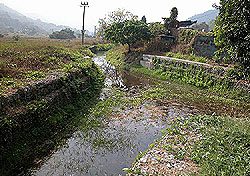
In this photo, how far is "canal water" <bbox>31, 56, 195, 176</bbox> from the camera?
595 centimetres

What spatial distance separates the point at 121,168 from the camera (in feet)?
19.7

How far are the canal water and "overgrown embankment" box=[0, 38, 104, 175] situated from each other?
2.20 feet

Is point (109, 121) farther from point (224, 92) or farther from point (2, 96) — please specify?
point (224, 92)

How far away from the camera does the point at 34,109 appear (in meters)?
7.11

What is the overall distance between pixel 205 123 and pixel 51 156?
6314 millimetres

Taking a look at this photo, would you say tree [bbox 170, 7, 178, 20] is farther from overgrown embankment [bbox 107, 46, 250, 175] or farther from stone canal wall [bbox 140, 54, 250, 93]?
overgrown embankment [bbox 107, 46, 250, 175]

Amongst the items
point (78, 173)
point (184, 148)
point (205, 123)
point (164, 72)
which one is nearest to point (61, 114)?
point (78, 173)

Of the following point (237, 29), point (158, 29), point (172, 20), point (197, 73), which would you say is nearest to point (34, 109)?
point (237, 29)

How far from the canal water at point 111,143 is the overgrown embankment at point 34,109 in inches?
26.4

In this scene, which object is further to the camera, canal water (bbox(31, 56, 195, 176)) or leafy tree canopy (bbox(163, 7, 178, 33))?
leafy tree canopy (bbox(163, 7, 178, 33))

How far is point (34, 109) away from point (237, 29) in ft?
23.8

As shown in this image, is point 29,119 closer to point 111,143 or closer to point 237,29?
point 111,143

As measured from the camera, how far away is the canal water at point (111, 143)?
19.5ft

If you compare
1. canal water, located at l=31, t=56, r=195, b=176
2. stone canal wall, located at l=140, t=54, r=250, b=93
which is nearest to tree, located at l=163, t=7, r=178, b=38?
stone canal wall, located at l=140, t=54, r=250, b=93
